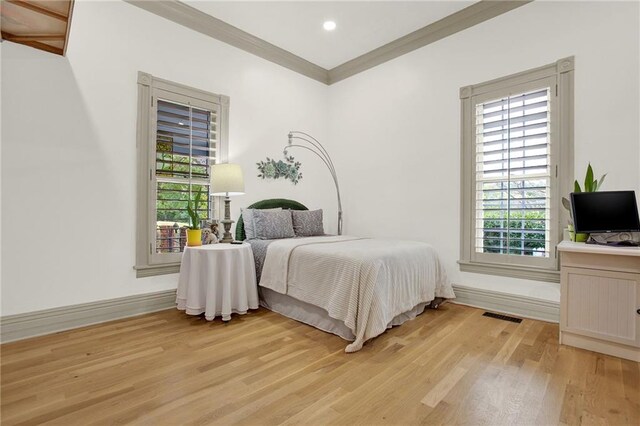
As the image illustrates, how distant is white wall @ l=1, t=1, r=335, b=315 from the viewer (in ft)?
8.14

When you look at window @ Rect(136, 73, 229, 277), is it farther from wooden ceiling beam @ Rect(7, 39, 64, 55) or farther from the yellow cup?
wooden ceiling beam @ Rect(7, 39, 64, 55)

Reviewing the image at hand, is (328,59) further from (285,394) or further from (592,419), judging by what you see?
(592,419)

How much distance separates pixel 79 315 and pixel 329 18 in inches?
150

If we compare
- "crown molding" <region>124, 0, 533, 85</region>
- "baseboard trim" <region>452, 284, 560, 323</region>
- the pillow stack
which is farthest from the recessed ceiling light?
"baseboard trim" <region>452, 284, 560, 323</region>

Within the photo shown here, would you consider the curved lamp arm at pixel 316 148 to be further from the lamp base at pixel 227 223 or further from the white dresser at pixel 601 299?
the white dresser at pixel 601 299

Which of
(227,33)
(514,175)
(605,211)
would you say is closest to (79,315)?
(227,33)

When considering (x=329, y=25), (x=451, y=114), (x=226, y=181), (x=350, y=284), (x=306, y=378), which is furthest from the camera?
(x=329, y=25)

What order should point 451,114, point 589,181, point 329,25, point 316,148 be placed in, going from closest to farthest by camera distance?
point 589,181, point 451,114, point 329,25, point 316,148

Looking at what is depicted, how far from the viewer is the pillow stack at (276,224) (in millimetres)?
3592

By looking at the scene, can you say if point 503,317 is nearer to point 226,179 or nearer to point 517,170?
point 517,170

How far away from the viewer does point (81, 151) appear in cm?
277

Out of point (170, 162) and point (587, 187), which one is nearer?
point (587, 187)

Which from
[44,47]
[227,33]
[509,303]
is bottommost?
[509,303]

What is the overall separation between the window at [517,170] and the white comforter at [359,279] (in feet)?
2.05
